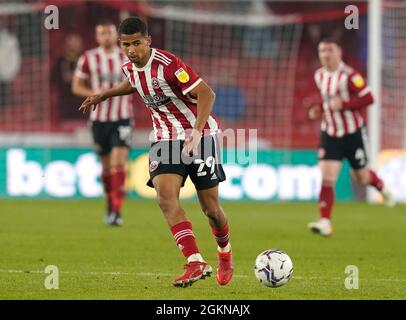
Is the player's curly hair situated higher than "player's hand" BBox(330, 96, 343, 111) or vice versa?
the player's curly hair

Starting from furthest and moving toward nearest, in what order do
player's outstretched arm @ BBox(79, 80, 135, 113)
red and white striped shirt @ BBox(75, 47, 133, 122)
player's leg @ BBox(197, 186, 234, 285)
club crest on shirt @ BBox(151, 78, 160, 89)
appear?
red and white striped shirt @ BBox(75, 47, 133, 122) < player's outstretched arm @ BBox(79, 80, 135, 113) < player's leg @ BBox(197, 186, 234, 285) < club crest on shirt @ BBox(151, 78, 160, 89)

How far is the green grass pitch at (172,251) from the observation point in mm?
7203

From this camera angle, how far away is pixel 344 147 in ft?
38.3

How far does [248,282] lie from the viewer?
768 cm

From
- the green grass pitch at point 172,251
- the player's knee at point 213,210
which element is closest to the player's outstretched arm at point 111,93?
the player's knee at point 213,210

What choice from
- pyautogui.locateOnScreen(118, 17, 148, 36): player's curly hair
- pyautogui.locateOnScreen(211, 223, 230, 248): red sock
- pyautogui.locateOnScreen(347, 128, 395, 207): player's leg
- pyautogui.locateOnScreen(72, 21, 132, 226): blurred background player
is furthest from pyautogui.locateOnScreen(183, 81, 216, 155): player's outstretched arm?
pyautogui.locateOnScreen(72, 21, 132, 226): blurred background player

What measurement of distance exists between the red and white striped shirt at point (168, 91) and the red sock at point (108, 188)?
474 cm

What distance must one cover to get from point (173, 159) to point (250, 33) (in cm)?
1282

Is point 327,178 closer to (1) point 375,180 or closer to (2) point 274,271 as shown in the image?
(1) point 375,180

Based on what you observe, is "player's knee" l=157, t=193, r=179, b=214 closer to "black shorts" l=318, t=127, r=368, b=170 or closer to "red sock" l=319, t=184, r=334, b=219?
"red sock" l=319, t=184, r=334, b=219

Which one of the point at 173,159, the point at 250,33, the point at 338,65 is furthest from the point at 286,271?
the point at 250,33

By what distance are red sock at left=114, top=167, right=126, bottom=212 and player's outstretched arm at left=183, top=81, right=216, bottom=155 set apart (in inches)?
199

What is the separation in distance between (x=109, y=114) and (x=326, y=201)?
9.18 feet

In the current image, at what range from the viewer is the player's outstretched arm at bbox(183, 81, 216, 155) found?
7055 mm
